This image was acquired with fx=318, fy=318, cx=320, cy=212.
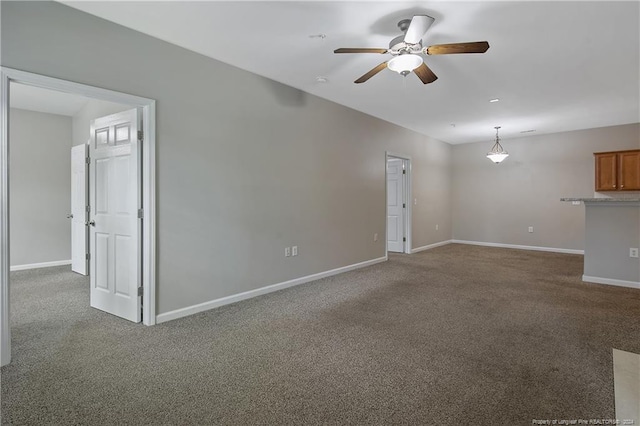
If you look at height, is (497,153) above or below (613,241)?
above

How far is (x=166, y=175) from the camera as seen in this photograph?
3.21 m

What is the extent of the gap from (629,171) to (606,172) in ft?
1.11

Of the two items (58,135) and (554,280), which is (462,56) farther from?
(58,135)

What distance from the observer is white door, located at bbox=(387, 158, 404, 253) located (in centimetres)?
718

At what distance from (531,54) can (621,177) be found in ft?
15.4

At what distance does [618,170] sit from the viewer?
623 cm

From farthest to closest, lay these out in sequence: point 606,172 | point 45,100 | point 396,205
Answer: point 396,205
point 606,172
point 45,100

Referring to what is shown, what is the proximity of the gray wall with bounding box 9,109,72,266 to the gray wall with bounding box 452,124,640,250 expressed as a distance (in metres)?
9.04

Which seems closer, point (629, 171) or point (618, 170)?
point (629, 171)

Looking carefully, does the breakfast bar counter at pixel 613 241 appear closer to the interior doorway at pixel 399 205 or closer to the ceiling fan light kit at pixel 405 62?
the interior doorway at pixel 399 205

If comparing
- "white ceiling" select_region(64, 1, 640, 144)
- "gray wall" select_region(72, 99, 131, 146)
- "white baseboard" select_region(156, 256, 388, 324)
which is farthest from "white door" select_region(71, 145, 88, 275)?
"white ceiling" select_region(64, 1, 640, 144)

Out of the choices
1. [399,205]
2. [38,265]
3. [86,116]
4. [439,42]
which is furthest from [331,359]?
[38,265]

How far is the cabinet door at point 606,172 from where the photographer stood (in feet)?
20.6

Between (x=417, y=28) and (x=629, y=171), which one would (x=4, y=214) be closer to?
(x=417, y=28)
